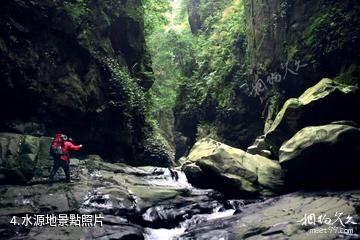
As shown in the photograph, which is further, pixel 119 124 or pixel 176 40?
pixel 176 40

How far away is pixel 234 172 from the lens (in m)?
13.8

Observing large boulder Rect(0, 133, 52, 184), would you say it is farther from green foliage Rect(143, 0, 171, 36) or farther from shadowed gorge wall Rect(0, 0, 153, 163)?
green foliage Rect(143, 0, 171, 36)

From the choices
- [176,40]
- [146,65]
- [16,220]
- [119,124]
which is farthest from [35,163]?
[176,40]

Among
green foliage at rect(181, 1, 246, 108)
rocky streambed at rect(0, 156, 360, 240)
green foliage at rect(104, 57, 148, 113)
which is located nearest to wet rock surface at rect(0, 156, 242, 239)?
rocky streambed at rect(0, 156, 360, 240)

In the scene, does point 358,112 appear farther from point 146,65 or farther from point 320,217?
point 146,65

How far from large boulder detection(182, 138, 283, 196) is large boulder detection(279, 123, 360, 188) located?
144 centimetres

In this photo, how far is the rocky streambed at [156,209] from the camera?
8922mm

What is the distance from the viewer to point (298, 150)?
39.7 feet

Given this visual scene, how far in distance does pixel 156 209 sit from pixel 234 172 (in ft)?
12.4

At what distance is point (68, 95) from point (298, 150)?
10.4 metres

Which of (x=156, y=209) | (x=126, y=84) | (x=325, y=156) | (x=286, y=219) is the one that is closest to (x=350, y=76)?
(x=325, y=156)

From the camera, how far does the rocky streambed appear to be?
8.92 m

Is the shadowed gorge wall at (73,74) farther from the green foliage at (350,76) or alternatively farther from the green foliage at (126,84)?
the green foliage at (350,76)

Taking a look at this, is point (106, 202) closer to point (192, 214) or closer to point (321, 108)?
point (192, 214)
